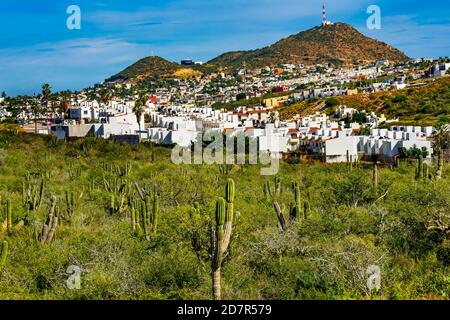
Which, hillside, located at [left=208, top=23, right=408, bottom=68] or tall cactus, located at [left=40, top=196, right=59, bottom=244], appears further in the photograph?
hillside, located at [left=208, top=23, right=408, bottom=68]

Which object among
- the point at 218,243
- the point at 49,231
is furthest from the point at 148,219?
the point at 218,243

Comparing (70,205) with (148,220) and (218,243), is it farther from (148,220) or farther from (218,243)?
(218,243)

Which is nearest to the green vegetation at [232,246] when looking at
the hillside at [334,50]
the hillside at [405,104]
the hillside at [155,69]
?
the hillside at [405,104]

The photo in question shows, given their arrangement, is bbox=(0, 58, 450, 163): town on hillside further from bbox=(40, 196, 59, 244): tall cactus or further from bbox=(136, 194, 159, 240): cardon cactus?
bbox=(40, 196, 59, 244): tall cactus

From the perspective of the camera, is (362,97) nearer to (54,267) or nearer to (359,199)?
(359,199)


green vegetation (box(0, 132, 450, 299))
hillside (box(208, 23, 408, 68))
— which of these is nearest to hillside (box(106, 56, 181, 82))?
hillside (box(208, 23, 408, 68))
